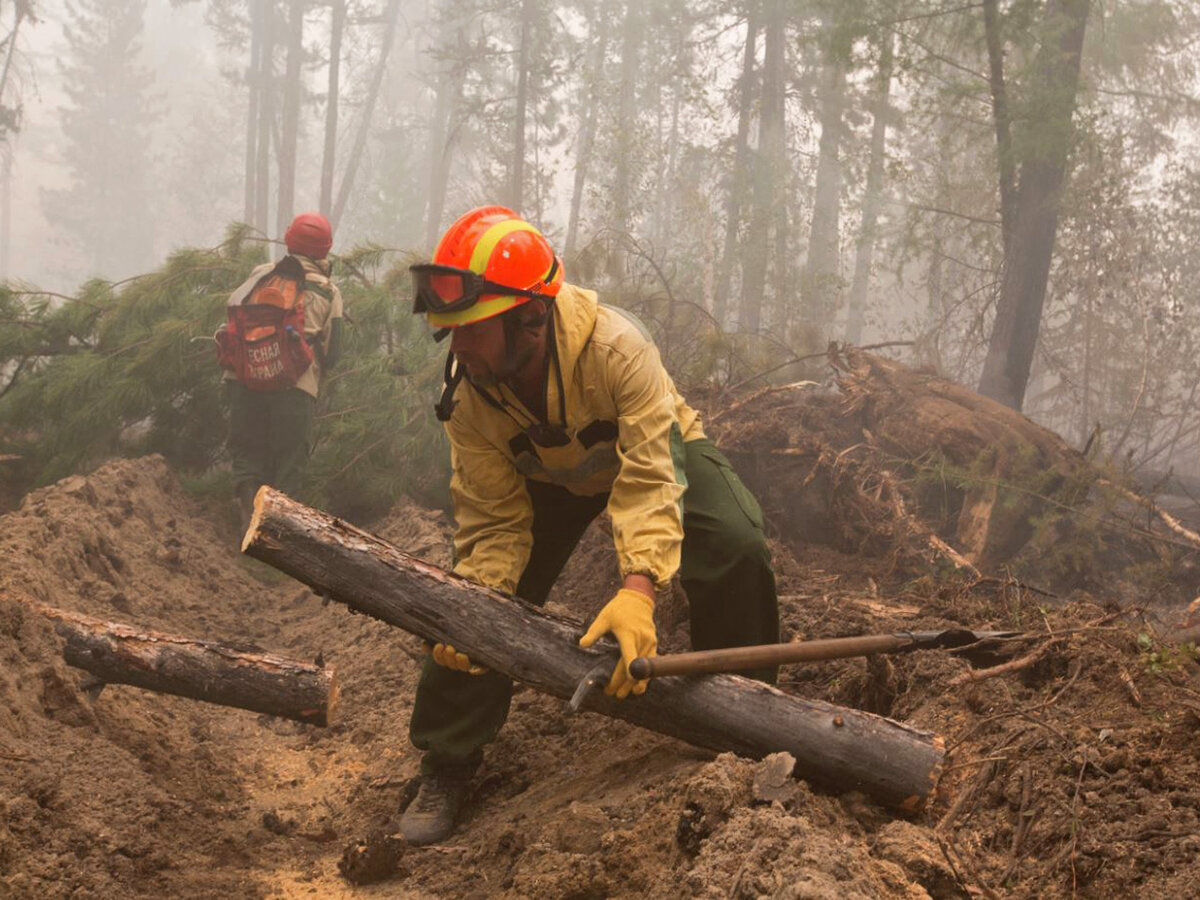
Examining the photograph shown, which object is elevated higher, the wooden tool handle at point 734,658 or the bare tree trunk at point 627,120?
the bare tree trunk at point 627,120

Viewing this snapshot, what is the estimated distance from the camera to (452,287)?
9.96 feet

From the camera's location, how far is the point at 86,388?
25.7 feet

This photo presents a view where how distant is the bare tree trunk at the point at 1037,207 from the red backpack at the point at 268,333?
7077mm

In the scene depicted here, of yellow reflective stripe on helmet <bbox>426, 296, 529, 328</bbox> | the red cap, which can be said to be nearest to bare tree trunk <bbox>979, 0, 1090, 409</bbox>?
the red cap

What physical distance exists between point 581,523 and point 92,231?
147ft

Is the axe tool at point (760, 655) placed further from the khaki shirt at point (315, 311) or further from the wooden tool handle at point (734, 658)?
the khaki shirt at point (315, 311)

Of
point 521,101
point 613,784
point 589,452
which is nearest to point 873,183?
point 521,101

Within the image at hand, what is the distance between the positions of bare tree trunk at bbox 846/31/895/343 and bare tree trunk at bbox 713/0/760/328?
2.19 metres

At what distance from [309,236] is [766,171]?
38.2 ft

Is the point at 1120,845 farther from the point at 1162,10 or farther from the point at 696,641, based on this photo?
the point at 1162,10

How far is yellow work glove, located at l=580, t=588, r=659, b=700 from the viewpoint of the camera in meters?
2.75

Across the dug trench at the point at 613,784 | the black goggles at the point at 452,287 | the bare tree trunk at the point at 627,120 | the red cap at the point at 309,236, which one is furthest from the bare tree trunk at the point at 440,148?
the black goggles at the point at 452,287

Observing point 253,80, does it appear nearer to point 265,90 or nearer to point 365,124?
point 265,90

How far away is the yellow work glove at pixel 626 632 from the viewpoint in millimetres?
2746
